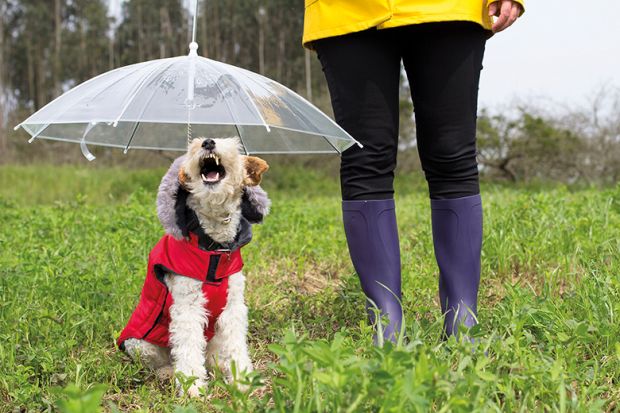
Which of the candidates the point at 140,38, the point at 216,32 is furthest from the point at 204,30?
Answer: the point at 140,38

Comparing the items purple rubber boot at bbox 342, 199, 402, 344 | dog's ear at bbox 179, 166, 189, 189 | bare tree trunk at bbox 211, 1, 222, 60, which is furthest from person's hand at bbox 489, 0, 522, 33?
bare tree trunk at bbox 211, 1, 222, 60

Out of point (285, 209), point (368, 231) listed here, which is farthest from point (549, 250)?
point (285, 209)

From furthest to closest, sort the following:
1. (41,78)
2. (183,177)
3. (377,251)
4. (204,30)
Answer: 1. (41,78)
2. (204,30)
3. (377,251)
4. (183,177)

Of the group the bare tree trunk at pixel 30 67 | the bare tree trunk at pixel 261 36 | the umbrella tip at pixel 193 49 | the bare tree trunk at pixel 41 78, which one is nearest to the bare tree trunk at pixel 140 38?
the bare tree trunk at pixel 41 78

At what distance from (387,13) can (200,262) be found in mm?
1259

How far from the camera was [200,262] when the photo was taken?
8.43 ft

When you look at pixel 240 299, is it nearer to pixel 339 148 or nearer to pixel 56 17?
pixel 339 148

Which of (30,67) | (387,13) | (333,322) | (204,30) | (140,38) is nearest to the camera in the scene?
(387,13)

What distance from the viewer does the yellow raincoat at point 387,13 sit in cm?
242

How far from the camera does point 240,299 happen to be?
2.71 metres

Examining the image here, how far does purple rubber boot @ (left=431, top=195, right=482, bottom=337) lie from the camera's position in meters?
2.68

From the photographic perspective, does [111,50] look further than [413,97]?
Yes

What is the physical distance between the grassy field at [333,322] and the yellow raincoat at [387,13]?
118 cm

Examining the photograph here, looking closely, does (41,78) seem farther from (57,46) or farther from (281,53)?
(281,53)
